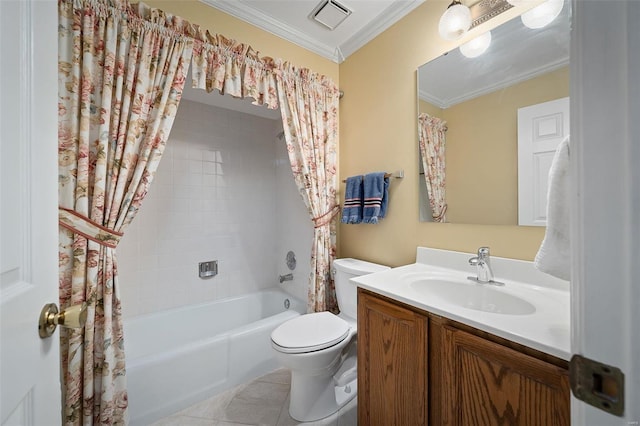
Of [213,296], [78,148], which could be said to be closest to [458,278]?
[78,148]

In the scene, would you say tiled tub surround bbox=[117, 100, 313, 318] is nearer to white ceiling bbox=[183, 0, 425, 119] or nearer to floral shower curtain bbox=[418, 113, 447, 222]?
white ceiling bbox=[183, 0, 425, 119]

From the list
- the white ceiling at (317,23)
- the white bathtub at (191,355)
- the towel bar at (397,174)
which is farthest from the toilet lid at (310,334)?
the white ceiling at (317,23)

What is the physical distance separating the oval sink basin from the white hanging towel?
0.36 m

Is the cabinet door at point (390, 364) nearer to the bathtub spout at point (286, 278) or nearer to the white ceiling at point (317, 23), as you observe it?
the bathtub spout at point (286, 278)

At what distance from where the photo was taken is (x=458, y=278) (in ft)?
4.04

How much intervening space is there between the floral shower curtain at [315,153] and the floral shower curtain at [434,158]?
2.35ft

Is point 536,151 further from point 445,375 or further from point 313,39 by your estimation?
point 313,39

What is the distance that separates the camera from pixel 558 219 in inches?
26.1

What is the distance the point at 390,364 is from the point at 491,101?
1.32 metres

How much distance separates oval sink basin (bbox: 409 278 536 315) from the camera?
1021 millimetres

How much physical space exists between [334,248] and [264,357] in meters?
0.93

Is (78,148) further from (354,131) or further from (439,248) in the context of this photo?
(439,248)

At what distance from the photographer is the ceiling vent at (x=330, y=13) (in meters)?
1.57

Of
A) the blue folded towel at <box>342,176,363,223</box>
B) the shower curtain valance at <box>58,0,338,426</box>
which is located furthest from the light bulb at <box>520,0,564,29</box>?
the shower curtain valance at <box>58,0,338,426</box>
